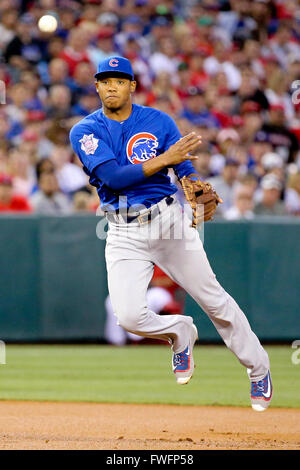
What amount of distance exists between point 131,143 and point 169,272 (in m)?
0.80

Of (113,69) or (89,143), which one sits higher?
(113,69)

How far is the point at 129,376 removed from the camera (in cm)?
761

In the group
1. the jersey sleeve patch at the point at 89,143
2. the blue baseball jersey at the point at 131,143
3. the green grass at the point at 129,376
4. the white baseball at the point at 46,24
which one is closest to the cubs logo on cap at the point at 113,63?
the blue baseball jersey at the point at 131,143

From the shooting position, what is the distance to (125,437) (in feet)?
16.6

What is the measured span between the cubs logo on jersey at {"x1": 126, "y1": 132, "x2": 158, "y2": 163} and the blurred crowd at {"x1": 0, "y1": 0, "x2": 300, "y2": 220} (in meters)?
4.40

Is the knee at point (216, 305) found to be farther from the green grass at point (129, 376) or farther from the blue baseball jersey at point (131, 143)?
the green grass at point (129, 376)

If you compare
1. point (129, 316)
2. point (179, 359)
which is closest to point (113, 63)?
point (129, 316)

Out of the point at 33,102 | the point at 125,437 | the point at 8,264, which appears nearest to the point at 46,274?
the point at 8,264

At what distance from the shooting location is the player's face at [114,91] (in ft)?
16.3

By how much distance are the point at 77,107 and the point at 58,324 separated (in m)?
3.15

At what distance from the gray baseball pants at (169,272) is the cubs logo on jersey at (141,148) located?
307 mm

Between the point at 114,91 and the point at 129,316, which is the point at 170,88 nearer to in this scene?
the point at 114,91

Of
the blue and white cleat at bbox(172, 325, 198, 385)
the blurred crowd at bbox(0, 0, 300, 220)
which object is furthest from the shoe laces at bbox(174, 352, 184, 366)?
the blurred crowd at bbox(0, 0, 300, 220)
